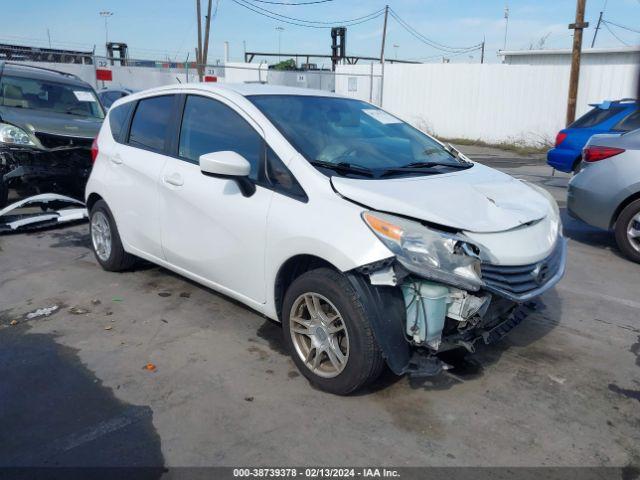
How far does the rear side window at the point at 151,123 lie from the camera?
4672mm

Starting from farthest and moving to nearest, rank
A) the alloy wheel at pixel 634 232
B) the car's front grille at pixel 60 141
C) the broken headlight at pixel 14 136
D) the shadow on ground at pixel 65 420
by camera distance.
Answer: the car's front grille at pixel 60 141
the broken headlight at pixel 14 136
the alloy wheel at pixel 634 232
the shadow on ground at pixel 65 420

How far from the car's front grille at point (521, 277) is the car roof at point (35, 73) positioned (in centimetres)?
825

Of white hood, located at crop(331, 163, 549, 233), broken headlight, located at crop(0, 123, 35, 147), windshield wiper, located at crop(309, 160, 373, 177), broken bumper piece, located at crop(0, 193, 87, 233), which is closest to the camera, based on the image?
white hood, located at crop(331, 163, 549, 233)

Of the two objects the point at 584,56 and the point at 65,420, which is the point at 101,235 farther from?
the point at 584,56

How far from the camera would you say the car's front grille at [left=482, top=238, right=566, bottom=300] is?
3.10 m

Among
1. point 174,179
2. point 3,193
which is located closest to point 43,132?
point 3,193

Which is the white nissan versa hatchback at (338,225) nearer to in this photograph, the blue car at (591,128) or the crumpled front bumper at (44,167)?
the crumpled front bumper at (44,167)

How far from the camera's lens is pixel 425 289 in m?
3.03

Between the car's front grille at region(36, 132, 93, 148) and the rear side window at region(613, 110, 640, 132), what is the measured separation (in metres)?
8.14

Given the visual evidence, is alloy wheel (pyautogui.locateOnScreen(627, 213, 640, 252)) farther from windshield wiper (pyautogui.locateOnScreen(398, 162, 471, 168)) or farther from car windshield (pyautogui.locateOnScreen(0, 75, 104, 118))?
car windshield (pyautogui.locateOnScreen(0, 75, 104, 118))

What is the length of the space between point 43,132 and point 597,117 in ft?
28.5

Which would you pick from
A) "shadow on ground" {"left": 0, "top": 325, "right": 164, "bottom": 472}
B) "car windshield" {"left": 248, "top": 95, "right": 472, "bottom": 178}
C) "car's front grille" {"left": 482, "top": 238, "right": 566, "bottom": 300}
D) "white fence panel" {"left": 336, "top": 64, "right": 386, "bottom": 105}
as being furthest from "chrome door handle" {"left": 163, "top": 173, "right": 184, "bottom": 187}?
"white fence panel" {"left": 336, "top": 64, "right": 386, "bottom": 105}

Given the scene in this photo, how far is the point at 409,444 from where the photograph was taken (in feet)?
9.64

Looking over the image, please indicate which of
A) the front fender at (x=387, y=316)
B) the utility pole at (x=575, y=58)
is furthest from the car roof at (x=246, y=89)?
the utility pole at (x=575, y=58)
